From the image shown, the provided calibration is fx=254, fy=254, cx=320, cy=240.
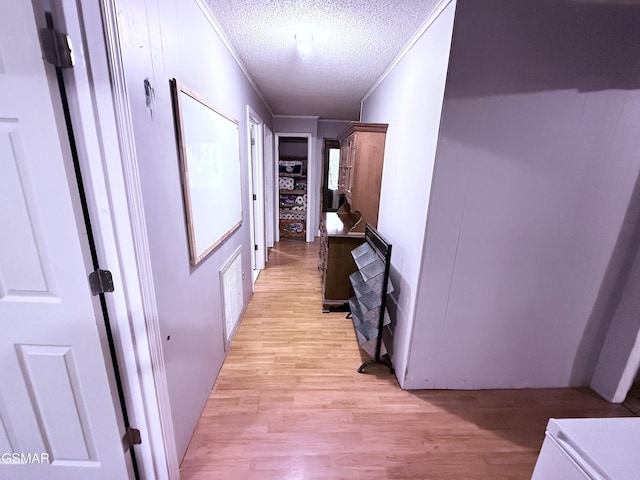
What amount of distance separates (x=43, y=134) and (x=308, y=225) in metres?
4.50

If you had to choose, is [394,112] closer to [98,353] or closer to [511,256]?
[511,256]

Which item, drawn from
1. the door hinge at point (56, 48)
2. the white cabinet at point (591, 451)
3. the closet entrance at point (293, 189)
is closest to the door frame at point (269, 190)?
the closet entrance at point (293, 189)

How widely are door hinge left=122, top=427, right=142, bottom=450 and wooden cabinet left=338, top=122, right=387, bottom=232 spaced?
2.19m

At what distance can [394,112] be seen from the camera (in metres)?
2.16

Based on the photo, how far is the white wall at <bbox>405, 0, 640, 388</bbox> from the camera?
1.29 meters

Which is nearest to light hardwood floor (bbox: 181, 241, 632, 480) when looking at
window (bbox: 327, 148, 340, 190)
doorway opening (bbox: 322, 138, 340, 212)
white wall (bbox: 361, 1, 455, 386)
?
white wall (bbox: 361, 1, 455, 386)

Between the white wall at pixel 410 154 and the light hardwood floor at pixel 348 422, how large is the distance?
1.07 ft

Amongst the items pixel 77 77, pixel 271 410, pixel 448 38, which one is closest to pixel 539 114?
pixel 448 38

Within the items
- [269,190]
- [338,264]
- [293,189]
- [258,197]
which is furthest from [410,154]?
[293,189]

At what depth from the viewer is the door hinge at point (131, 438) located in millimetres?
1091

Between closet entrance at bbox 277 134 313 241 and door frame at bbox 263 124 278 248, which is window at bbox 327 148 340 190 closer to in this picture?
closet entrance at bbox 277 134 313 241

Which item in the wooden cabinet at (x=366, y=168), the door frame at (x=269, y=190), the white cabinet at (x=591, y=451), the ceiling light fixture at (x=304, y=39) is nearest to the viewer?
the white cabinet at (x=591, y=451)

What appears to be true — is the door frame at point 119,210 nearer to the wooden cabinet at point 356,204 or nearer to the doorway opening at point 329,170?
the wooden cabinet at point 356,204

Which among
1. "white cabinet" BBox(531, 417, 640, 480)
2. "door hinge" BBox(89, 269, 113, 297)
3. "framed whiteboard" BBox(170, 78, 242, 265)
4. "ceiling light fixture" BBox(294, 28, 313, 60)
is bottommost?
"white cabinet" BBox(531, 417, 640, 480)
